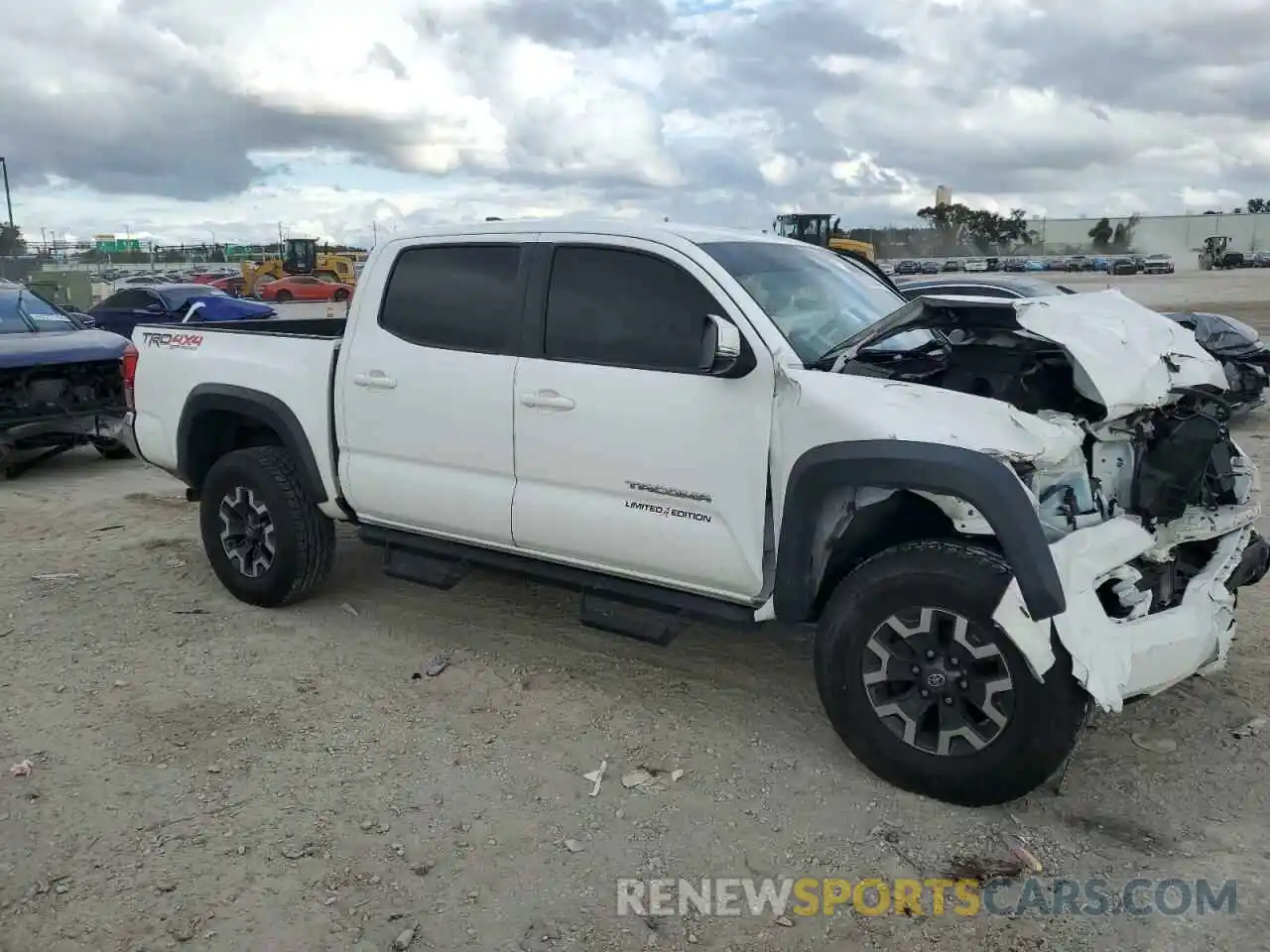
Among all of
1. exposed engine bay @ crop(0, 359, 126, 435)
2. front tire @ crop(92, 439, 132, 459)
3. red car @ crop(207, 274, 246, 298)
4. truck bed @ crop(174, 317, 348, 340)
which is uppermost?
red car @ crop(207, 274, 246, 298)

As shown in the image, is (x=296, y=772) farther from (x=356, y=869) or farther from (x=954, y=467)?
(x=954, y=467)

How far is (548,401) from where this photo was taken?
4.39 metres

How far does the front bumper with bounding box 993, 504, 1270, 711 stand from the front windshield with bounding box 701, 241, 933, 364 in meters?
1.14

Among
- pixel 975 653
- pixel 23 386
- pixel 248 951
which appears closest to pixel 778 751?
pixel 975 653

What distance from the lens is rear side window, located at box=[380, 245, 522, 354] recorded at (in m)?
4.67

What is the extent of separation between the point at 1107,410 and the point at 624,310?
186 centimetres

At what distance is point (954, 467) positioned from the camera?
3391 mm

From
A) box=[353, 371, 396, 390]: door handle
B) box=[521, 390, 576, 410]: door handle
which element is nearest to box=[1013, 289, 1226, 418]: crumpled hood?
box=[521, 390, 576, 410]: door handle

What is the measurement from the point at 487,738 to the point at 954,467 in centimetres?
210

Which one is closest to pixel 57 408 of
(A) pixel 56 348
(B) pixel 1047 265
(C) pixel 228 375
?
(A) pixel 56 348

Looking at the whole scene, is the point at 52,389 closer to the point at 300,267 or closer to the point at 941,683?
the point at 941,683

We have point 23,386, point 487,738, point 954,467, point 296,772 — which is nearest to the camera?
point 954,467

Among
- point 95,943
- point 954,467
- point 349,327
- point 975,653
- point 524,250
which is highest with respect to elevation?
point 524,250

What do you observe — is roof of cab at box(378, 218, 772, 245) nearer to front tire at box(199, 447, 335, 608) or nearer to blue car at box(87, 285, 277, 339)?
front tire at box(199, 447, 335, 608)
